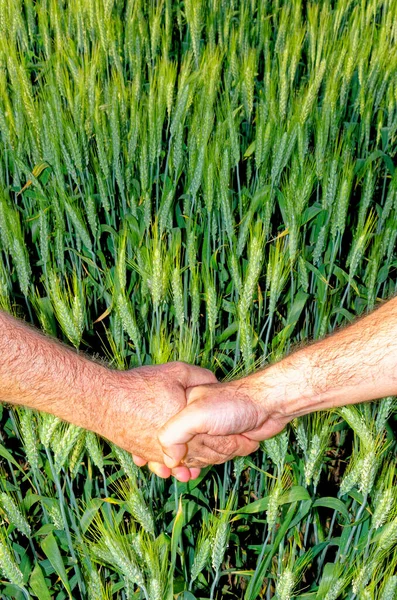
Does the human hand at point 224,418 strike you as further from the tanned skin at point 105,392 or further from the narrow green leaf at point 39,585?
the narrow green leaf at point 39,585

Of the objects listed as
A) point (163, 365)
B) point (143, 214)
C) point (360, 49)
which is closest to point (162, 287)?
point (163, 365)

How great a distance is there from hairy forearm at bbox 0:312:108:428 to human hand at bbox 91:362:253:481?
0.12 ft

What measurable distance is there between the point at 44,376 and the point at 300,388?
0.38 metres

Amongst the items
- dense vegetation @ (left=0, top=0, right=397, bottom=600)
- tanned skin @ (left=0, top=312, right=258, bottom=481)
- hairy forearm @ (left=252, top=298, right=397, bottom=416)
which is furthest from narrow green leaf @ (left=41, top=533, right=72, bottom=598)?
hairy forearm @ (left=252, top=298, right=397, bottom=416)

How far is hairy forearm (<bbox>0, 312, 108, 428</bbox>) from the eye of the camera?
3.93 ft

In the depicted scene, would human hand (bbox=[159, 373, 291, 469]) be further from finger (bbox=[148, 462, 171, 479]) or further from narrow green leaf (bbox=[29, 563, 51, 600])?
narrow green leaf (bbox=[29, 563, 51, 600])

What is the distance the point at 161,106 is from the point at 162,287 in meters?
0.47

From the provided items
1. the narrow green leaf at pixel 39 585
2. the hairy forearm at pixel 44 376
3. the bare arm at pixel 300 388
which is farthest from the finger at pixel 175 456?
the narrow green leaf at pixel 39 585

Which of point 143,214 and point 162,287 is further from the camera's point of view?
point 143,214

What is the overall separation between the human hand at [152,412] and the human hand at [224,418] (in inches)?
0.4

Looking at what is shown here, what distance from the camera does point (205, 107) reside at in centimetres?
162

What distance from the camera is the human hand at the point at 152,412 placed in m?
1.27

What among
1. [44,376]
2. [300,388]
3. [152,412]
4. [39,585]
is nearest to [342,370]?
[300,388]

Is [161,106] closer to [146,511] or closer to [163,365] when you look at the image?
[163,365]
